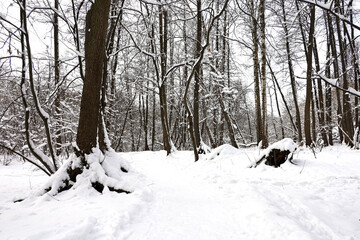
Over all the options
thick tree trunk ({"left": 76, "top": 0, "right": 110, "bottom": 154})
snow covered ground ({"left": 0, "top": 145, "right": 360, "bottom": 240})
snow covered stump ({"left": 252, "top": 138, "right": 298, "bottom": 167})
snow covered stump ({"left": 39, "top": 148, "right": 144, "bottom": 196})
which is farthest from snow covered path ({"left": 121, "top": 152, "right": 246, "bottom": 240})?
snow covered stump ({"left": 252, "top": 138, "right": 298, "bottom": 167})

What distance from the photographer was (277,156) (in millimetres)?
5230

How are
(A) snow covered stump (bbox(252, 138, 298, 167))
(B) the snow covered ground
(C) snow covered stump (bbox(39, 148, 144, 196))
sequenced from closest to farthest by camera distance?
(B) the snow covered ground, (C) snow covered stump (bbox(39, 148, 144, 196)), (A) snow covered stump (bbox(252, 138, 298, 167))

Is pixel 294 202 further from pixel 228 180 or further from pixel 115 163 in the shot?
pixel 115 163

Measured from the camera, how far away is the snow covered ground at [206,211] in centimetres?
218

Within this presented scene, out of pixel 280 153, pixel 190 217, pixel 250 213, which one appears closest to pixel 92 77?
pixel 190 217

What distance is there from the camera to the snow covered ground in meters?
2.18

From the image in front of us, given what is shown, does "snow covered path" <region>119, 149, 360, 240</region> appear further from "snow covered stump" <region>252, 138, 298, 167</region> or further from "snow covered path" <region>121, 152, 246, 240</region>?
"snow covered stump" <region>252, 138, 298, 167</region>

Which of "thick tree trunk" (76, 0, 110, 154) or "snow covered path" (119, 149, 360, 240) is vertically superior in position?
"thick tree trunk" (76, 0, 110, 154)

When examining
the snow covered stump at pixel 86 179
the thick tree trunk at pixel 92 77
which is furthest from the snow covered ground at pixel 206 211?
the thick tree trunk at pixel 92 77

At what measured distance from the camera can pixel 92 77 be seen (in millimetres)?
3959

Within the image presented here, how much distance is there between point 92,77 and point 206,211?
3.08 meters

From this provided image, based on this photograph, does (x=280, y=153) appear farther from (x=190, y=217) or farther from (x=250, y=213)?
(x=190, y=217)

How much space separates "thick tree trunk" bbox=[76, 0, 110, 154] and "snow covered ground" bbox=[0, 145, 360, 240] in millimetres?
996

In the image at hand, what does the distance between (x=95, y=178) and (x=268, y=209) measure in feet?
9.34
